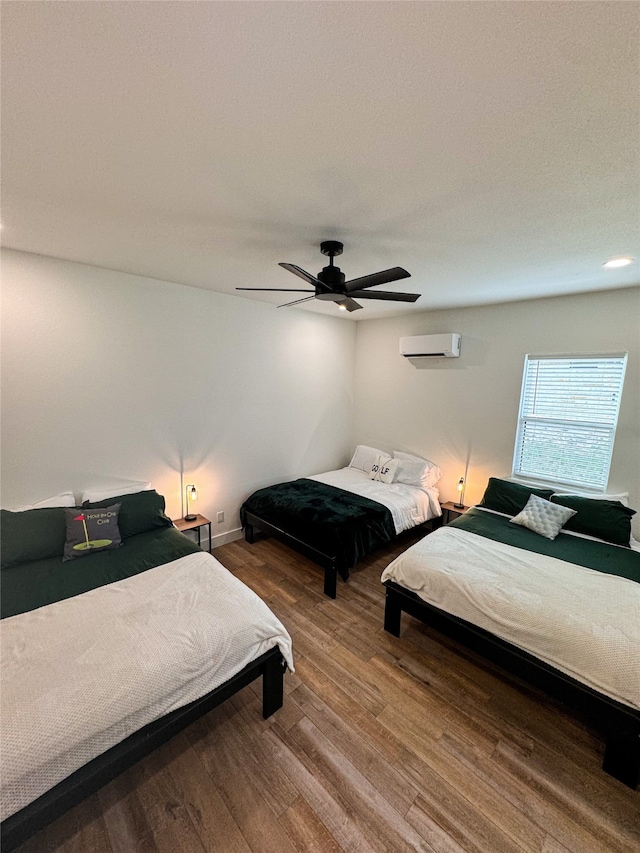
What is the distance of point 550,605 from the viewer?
189 centimetres

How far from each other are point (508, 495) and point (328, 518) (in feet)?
5.85

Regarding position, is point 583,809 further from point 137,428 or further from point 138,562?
point 137,428

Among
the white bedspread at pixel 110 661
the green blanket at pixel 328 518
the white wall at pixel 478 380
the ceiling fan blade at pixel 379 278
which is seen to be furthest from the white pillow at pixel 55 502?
the white wall at pixel 478 380

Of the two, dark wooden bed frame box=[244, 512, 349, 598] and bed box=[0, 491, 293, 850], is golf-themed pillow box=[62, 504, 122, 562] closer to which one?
bed box=[0, 491, 293, 850]

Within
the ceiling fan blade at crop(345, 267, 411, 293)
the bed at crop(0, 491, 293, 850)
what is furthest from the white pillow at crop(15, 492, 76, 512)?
the ceiling fan blade at crop(345, 267, 411, 293)

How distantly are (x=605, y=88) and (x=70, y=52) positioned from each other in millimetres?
1560

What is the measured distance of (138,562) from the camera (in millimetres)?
2256

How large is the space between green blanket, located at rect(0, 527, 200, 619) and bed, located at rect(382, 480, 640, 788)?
65.8 inches

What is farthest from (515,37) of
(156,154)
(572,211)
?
(156,154)

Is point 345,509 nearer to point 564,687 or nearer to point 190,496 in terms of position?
point 190,496

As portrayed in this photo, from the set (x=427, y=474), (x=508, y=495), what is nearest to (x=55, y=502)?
(x=427, y=474)

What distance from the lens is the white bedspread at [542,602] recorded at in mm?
1635

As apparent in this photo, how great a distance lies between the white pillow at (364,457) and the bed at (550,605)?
70.4 inches

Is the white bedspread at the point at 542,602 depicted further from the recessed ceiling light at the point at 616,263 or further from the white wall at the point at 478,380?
the recessed ceiling light at the point at 616,263
